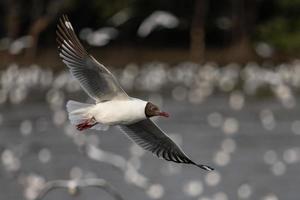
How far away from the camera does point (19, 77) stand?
28609 millimetres

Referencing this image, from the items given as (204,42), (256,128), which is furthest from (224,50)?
(256,128)

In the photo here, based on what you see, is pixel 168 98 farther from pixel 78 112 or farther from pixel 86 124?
pixel 86 124

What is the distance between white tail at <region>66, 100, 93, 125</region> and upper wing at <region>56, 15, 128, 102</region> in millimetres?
141

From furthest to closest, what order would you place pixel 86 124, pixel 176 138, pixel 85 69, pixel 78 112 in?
pixel 176 138
pixel 85 69
pixel 78 112
pixel 86 124

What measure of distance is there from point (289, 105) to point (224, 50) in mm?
14859

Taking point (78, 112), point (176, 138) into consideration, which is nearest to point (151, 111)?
point (78, 112)

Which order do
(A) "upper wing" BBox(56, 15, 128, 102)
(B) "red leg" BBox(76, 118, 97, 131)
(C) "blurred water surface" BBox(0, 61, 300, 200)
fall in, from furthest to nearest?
(C) "blurred water surface" BBox(0, 61, 300, 200), (A) "upper wing" BBox(56, 15, 128, 102), (B) "red leg" BBox(76, 118, 97, 131)

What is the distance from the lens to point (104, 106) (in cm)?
730

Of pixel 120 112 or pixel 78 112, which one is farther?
pixel 78 112

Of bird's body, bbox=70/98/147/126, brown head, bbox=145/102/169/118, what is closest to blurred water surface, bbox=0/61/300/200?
bird's body, bbox=70/98/147/126

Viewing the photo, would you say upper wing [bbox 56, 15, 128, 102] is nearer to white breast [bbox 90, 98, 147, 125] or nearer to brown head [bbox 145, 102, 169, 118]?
white breast [bbox 90, 98, 147, 125]

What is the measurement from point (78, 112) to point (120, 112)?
1.16 feet

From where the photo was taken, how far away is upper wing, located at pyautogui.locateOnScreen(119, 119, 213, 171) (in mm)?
7668

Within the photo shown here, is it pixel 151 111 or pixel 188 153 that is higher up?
pixel 188 153
